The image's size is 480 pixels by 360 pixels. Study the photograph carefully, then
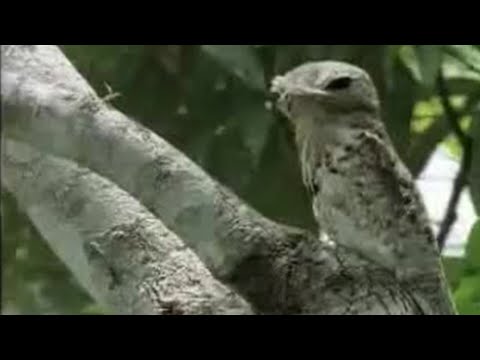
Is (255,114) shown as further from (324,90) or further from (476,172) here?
(324,90)

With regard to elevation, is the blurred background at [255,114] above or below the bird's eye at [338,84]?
below

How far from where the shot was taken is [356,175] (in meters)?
1.14

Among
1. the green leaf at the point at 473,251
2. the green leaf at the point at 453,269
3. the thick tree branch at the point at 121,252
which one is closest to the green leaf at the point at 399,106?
the green leaf at the point at 453,269

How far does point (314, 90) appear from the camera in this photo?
1102 millimetres

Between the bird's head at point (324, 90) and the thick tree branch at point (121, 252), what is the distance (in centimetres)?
20

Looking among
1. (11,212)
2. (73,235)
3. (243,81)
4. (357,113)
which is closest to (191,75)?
(243,81)

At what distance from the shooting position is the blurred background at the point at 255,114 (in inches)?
66.6

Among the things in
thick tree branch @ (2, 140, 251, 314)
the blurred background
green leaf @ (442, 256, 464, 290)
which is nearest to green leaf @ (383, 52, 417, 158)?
the blurred background

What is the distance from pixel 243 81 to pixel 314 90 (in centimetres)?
64

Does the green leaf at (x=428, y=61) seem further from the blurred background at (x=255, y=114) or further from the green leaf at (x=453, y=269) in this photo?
the green leaf at (x=453, y=269)

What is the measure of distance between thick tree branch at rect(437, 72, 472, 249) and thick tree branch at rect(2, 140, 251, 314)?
794mm

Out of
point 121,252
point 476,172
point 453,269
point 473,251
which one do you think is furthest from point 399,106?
point 121,252
